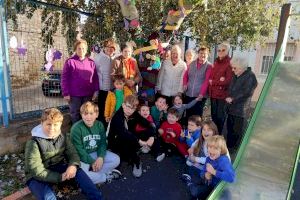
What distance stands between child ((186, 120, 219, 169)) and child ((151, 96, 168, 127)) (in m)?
1.09

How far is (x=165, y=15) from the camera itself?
6.96 metres

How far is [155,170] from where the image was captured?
454 centimetres

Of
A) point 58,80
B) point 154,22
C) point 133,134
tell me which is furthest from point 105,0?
point 133,134

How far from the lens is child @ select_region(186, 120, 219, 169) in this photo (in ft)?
13.5

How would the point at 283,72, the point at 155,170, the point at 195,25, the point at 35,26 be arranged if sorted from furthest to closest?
the point at 195,25 → the point at 283,72 → the point at 35,26 → the point at 155,170

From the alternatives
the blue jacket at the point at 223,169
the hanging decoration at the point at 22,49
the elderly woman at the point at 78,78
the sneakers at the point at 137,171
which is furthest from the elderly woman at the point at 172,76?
the hanging decoration at the point at 22,49

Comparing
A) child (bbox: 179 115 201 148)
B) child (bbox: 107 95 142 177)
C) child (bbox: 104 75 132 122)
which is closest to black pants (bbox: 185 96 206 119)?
child (bbox: 179 115 201 148)

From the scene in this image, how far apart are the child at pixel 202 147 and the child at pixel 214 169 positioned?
0.93 ft

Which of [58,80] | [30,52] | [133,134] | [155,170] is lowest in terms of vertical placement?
[155,170]

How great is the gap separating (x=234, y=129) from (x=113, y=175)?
2307 mm

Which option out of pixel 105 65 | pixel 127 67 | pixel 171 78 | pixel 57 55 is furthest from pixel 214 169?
pixel 57 55

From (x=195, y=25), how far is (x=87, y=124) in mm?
4997

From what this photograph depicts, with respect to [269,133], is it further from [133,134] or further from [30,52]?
[30,52]

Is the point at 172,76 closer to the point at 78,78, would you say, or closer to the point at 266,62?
the point at 78,78
